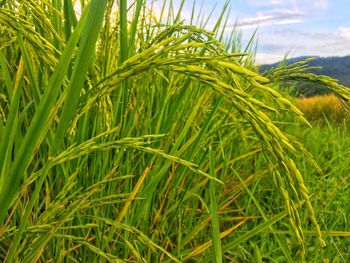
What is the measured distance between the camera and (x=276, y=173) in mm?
708

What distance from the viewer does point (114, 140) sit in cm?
128

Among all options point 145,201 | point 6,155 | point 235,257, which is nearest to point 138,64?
point 6,155

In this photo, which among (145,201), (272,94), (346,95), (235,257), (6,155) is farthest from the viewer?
(235,257)

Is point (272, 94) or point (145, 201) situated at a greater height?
point (272, 94)

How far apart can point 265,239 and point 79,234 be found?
808 mm

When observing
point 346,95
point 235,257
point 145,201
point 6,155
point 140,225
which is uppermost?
point 346,95

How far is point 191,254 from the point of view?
1.48 metres

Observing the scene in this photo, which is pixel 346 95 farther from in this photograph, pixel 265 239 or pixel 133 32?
pixel 265 239

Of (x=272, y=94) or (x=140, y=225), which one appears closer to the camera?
(x=272, y=94)

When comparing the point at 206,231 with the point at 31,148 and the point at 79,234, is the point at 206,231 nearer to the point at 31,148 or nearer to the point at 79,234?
the point at 79,234

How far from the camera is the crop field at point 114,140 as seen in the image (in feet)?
2.26

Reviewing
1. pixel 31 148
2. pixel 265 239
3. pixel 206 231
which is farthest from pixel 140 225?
pixel 31 148

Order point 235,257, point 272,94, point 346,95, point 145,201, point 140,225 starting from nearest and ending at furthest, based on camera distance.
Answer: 1. point 272,94
2. point 346,95
3. point 145,201
4. point 140,225
5. point 235,257

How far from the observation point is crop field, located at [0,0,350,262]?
69 cm
